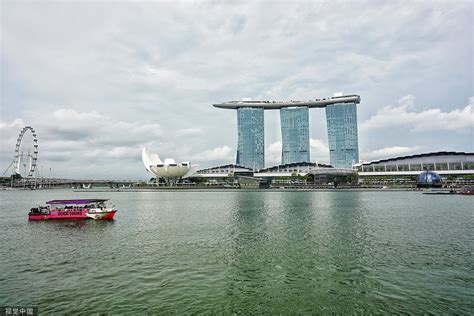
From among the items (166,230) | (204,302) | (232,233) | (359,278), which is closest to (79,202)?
(166,230)

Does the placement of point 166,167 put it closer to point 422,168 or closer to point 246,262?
point 422,168

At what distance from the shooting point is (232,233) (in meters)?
30.1

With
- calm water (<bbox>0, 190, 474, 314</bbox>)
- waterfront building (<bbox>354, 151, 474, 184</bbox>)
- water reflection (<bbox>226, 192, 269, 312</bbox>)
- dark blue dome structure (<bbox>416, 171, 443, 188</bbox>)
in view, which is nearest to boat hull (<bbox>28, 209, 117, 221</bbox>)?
calm water (<bbox>0, 190, 474, 314</bbox>)

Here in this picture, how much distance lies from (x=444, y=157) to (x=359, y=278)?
573ft

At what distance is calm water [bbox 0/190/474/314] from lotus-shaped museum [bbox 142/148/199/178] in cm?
15179

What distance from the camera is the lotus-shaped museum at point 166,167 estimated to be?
184m

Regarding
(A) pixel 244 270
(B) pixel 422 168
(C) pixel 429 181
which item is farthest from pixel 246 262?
(B) pixel 422 168

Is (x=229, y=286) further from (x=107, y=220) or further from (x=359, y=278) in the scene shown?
(x=107, y=220)

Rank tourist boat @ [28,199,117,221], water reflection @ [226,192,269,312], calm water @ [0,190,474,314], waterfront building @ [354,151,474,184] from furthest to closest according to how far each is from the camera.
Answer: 1. waterfront building @ [354,151,474,184]
2. tourist boat @ [28,199,117,221]
3. water reflection @ [226,192,269,312]
4. calm water @ [0,190,474,314]

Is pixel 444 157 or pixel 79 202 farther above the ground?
pixel 444 157

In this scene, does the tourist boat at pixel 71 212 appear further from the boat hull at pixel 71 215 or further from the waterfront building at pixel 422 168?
the waterfront building at pixel 422 168

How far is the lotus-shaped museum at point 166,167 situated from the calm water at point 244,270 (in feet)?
498

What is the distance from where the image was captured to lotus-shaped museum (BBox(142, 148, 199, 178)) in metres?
184

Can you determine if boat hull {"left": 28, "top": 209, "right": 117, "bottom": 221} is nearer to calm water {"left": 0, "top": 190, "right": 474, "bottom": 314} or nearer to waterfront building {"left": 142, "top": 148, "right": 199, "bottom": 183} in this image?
calm water {"left": 0, "top": 190, "right": 474, "bottom": 314}
